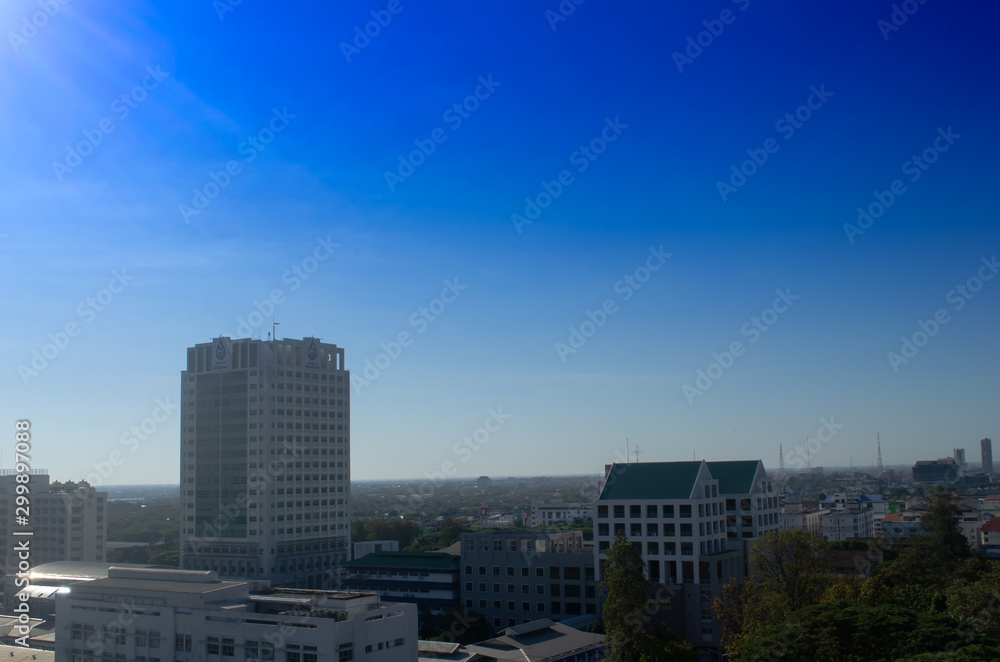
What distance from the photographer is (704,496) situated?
4609 centimetres

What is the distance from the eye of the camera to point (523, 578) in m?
49.8

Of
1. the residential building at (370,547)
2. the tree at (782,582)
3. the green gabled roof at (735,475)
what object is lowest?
the residential building at (370,547)

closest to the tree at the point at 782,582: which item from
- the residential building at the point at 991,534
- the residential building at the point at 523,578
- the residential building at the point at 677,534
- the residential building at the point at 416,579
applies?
the residential building at the point at 677,534

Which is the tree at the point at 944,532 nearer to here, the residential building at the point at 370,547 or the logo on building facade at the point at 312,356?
the residential building at the point at 370,547

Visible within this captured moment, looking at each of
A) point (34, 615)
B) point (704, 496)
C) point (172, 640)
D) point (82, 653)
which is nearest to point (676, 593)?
point (704, 496)

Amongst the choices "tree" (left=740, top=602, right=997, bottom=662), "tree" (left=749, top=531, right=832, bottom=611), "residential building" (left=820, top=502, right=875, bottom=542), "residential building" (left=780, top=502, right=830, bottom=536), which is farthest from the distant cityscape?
"residential building" (left=780, top=502, right=830, bottom=536)

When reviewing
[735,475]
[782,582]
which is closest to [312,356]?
[735,475]

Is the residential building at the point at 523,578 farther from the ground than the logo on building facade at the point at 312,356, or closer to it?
closer to it

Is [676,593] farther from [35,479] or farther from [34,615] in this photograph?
[35,479]

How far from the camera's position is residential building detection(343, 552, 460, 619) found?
51.5 metres

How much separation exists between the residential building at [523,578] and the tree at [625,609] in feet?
44.4

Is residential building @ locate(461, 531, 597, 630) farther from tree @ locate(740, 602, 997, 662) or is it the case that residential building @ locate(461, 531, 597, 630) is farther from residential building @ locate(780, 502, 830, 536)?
residential building @ locate(780, 502, 830, 536)

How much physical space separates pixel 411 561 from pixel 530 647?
18.9 m

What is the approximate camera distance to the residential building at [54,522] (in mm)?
73938
